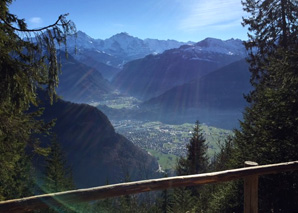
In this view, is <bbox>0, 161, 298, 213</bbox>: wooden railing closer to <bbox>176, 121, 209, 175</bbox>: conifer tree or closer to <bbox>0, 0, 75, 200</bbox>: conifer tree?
<bbox>0, 0, 75, 200</bbox>: conifer tree

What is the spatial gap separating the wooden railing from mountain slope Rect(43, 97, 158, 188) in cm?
6950

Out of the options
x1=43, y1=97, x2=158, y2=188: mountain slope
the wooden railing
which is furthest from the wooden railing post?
Result: x1=43, y1=97, x2=158, y2=188: mountain slope

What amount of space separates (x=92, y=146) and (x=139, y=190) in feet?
269

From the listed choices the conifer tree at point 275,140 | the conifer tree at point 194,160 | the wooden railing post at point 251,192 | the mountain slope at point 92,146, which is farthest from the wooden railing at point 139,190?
the mountain slope at point 92,146

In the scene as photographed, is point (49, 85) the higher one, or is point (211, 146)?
point (49, 85)

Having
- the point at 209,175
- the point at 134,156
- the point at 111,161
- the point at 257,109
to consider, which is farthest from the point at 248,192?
the point at 134,156

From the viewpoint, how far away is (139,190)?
11.0ft

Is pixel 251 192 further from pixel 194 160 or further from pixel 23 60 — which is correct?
pixel 194 160

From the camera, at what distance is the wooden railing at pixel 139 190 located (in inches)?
114

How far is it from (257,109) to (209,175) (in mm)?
6055

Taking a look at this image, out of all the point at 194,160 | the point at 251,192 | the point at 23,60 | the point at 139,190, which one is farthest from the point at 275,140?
the point at 194,160

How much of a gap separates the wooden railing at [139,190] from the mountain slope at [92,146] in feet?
228

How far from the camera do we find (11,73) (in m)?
4.81

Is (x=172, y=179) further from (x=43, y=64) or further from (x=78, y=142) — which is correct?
(x=78, y=142)
